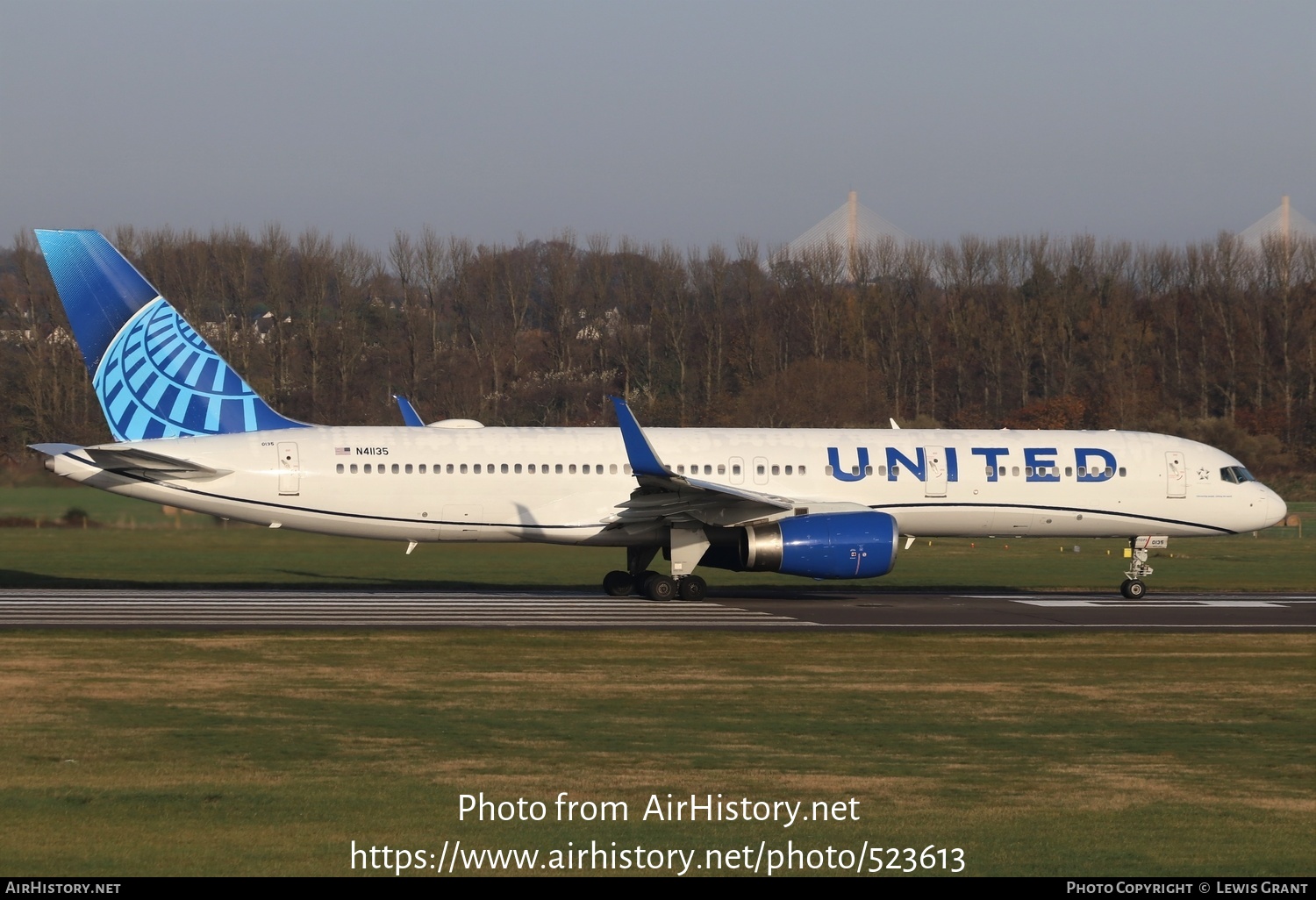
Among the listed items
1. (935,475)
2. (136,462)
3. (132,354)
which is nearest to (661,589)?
(935,475)

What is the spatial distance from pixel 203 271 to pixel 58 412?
17364 millimetres

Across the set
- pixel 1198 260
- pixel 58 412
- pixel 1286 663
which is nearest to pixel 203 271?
pixel 58 412

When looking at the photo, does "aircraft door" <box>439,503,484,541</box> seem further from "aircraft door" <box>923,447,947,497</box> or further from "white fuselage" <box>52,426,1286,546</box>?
"aircraft door" <box>923,447,947,497</box>

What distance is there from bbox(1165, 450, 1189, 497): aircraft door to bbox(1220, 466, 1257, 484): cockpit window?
0.98 metres

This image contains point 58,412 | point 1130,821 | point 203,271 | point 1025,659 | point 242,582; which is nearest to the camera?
point 1130,821

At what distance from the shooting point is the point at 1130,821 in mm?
10477

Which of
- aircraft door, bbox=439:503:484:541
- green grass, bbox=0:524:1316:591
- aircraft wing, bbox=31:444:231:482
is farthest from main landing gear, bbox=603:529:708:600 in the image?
aircraft wing, bbox=31:444:231:482

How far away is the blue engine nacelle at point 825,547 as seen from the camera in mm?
26406

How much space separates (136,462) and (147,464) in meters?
0.18

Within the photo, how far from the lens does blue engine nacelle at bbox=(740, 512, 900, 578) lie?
2641cm

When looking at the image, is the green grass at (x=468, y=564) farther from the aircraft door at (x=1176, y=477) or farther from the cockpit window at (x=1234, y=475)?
the aircraft door at (x=1176, y=477)

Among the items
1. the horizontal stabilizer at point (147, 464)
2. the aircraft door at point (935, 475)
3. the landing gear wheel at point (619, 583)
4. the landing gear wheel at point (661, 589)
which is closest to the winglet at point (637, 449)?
the landing gear wheel at point (661, 589)

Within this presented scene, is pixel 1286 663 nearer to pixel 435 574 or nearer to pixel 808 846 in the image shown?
pixel 808 846

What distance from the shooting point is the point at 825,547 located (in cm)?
2639
